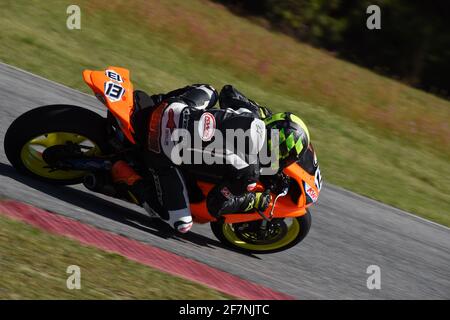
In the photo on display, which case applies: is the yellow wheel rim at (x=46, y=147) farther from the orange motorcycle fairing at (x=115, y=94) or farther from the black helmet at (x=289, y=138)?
the black helmet at (x=289, y=138)

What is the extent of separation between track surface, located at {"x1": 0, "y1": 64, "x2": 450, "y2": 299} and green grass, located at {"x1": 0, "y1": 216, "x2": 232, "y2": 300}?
61 centimetres

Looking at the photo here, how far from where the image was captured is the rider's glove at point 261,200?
238 inches

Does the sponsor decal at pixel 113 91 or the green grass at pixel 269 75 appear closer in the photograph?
Result: the sponsor decal at pixel 113 91

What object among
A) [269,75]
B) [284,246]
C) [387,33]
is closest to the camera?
[284,246]

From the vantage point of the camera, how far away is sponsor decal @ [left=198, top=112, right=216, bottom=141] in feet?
18.5

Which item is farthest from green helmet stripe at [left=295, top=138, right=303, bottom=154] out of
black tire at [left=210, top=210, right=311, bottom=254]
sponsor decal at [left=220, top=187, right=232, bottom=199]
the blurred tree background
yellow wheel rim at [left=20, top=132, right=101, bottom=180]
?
the blurred tree background

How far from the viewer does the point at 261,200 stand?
605 centimetres

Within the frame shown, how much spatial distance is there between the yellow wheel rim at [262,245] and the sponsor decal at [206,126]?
1.18 m

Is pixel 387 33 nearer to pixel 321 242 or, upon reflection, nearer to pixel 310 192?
pixel 321 242

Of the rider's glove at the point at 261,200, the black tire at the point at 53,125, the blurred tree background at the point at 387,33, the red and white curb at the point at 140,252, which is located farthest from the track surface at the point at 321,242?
the blurred tree background at the point at 387,33

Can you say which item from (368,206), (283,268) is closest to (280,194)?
(283,268)

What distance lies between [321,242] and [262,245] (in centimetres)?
96

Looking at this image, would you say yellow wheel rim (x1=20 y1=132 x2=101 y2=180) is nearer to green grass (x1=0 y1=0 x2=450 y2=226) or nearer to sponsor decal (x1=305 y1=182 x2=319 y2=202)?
sponsor decal (x1=305 y1=182 x2=319 y2=202)

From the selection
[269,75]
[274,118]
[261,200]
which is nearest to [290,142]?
[274,118]
